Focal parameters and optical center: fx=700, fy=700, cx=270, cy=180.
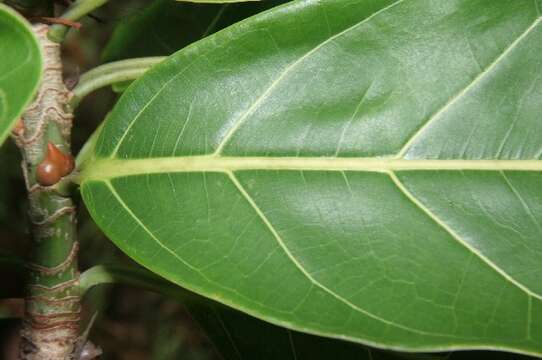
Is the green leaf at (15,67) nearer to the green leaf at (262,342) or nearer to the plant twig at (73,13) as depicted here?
the plant twig at (73,13)

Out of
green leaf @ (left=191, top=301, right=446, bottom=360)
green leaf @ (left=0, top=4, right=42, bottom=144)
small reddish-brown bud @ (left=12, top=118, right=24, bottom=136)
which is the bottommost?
green leaf @ (left=191, top=301, right=446, bottom=360)

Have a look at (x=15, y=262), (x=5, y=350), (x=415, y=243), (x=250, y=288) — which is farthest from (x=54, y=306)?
(x=5, y=350)

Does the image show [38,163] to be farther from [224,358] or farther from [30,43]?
[224,358]

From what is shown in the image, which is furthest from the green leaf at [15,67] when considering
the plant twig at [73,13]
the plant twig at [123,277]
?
the plant twig at [123,277]

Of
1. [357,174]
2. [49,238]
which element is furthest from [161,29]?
[357,174]

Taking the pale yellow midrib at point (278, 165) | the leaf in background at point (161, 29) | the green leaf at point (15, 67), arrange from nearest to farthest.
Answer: the green leaf at point (15, 67) → the pale yellow midrib at point (278, 165) → the leaf in background at point (161, 29)

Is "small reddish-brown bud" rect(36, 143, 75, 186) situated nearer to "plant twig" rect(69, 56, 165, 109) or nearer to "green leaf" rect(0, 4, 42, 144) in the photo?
"plant twig" rect(69, 56, 165, 109)

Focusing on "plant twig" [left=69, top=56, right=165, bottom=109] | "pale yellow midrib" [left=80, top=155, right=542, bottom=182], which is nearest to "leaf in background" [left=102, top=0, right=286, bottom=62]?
"plant twig" [left=69, top=56, right=165, bottom=109]
